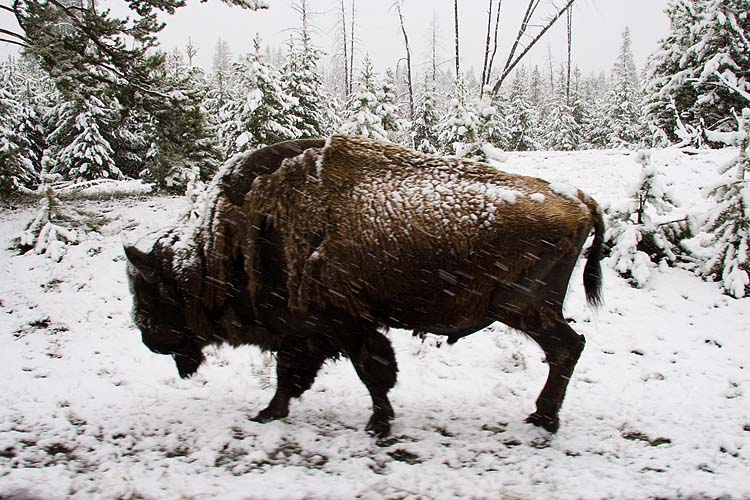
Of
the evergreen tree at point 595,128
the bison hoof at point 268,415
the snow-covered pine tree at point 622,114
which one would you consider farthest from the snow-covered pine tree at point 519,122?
the bison hoof at point 268,415

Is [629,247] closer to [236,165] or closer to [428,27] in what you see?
[236,165]

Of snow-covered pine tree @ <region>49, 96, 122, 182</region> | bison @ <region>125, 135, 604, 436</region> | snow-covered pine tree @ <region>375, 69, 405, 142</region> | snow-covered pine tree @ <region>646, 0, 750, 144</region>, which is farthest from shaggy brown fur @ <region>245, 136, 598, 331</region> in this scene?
snow-covered pine tree @ <region>49, 96, 122, 182</region>

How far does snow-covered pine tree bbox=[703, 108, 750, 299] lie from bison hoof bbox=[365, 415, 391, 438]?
635 cm

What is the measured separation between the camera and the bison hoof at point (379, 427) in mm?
4012

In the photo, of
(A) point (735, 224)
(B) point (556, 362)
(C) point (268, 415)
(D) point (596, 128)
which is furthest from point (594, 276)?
(D) point (596, 128)

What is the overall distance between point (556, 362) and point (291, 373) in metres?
2.17

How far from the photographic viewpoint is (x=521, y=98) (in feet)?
133

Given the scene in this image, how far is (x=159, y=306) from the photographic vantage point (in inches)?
161

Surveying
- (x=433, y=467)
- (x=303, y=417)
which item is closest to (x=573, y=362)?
(x=433, y=467)

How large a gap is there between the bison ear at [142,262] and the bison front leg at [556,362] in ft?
9.94

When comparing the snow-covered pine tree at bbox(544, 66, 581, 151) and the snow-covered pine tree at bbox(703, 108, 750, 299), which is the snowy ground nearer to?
the snow-covered pine tree at bbox(703, 108, 750, 299)

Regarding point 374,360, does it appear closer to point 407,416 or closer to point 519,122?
point 407,416

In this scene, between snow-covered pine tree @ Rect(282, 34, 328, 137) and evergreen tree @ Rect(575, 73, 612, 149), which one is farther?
evergreen tree @ Rect(575, 73, 612, 149)

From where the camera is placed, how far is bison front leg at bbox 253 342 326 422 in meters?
4.13
